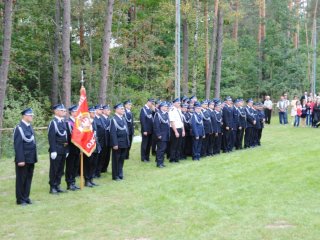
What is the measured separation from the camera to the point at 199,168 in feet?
43.6

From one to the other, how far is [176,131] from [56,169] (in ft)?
15.4

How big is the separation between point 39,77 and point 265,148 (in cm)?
1685

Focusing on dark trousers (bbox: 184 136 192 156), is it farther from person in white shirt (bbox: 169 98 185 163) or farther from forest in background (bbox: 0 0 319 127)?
forest in background (bbox: 0 0 319 127)

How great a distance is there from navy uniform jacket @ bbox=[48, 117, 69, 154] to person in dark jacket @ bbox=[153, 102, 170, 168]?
3.72 m

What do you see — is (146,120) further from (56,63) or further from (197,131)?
(56,63)

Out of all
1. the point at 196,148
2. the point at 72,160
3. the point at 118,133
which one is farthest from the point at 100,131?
the point at 196,148

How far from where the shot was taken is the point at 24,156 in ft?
31.7

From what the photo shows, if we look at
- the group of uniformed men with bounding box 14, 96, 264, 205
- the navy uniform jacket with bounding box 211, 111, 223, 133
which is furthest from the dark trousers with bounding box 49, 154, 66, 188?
the navy uniform jacket with bounding box 211, 111, 223, 133

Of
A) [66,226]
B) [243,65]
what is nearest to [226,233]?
[66,226]

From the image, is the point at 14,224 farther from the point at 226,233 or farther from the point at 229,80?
the point at 229,80

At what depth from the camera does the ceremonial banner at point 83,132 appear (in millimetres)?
10859

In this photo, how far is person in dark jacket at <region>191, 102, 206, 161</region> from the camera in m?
15.0

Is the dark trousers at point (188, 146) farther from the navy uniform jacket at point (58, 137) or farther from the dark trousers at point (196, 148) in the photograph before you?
the navy uniform jacket at point (58, 137)

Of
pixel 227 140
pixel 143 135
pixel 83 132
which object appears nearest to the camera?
pixel 83 132
